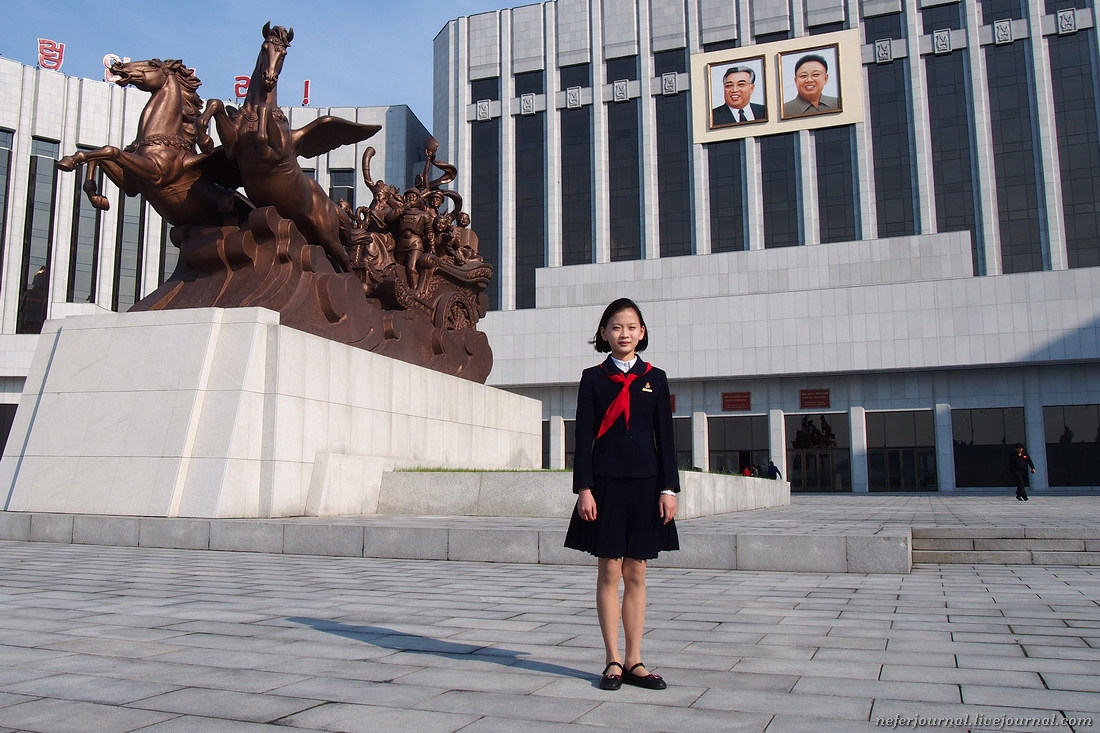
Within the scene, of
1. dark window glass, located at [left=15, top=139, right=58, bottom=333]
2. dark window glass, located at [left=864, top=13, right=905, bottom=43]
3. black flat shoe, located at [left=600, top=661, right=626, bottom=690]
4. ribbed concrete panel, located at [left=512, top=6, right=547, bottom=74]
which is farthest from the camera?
ribbed concrete panel, located at [left=512, top=6, right=547, bottom=74]

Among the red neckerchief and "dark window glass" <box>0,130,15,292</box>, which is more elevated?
"dark window glass" <box>0,130,15,292</box>

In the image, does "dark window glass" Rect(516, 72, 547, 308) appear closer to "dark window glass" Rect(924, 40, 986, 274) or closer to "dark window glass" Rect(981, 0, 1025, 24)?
"dark window glass" Rect(924, 40, 986, 274)

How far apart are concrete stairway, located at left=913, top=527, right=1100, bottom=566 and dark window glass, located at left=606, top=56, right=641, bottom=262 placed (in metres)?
39.5

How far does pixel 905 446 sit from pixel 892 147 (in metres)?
16.6

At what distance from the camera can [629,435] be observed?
4211 millimetres

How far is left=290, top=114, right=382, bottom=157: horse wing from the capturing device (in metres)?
13.8

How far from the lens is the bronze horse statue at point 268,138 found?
12.7 meters

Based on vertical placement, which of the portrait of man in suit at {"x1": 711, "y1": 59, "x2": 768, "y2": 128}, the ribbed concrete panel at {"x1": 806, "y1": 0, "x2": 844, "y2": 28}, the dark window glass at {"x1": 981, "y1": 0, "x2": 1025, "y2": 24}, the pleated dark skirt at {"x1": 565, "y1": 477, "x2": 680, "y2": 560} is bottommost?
the pleated dark skirt at {"x1": 565, "y1": 477, "x2": 680, "y2": 560}

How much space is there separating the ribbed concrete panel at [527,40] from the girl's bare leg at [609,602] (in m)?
52.0

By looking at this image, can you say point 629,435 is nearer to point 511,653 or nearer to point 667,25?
point 511,653

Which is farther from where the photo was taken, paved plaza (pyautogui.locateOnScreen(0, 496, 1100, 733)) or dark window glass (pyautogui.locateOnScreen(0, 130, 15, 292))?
dark window glass (pyautogui.locateOnScreen(0, 130, 15, 292))

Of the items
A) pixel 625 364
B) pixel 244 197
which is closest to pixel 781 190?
pixel 244 197

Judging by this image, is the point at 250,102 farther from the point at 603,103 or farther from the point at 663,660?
the point at 603,103

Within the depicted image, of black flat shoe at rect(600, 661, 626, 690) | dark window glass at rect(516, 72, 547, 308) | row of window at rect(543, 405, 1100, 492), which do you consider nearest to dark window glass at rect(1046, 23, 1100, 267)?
row of window at rect(543, 405, 1100, 492)
